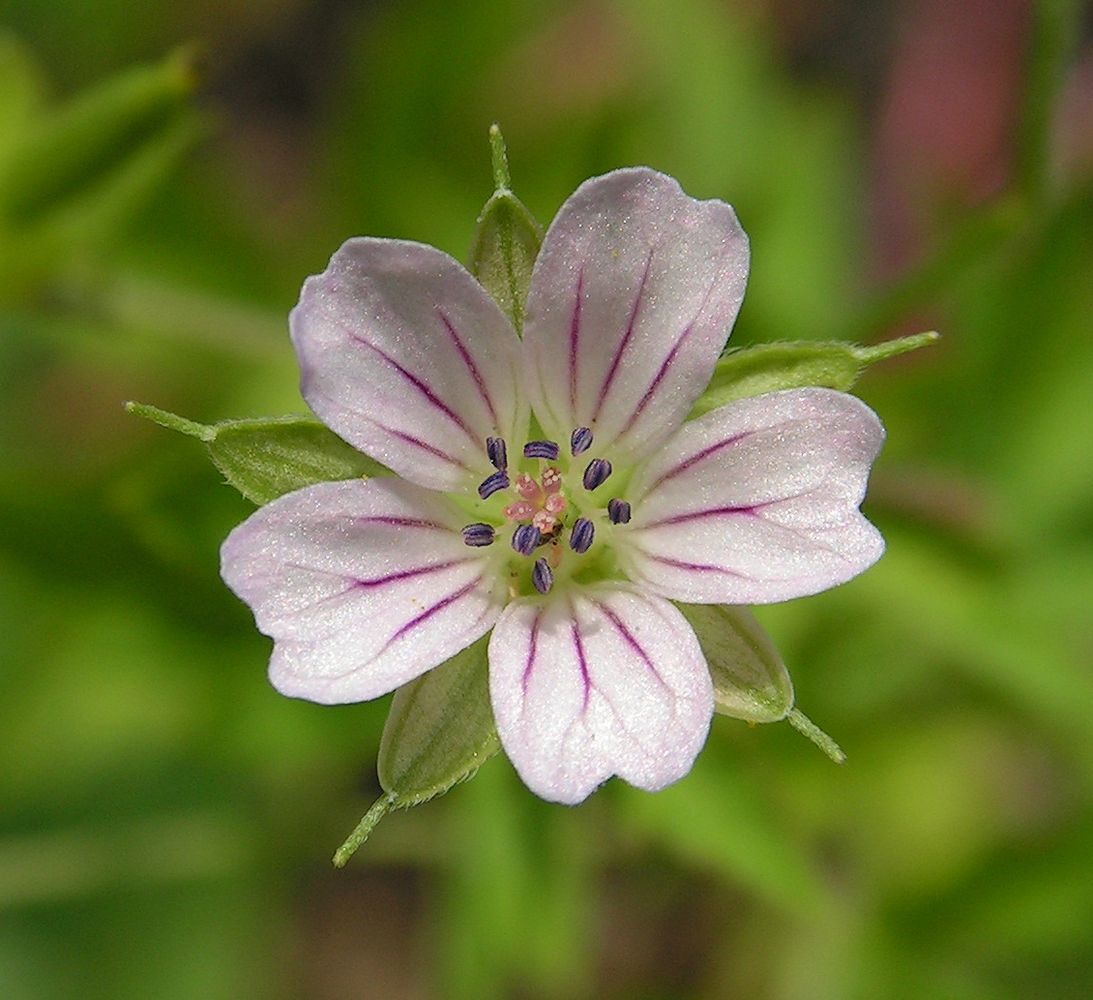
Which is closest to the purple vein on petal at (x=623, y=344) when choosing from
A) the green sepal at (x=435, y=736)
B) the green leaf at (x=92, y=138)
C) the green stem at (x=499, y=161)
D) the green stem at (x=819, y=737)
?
the green stem at (x=499, y=161)

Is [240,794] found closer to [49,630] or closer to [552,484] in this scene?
[49,630]

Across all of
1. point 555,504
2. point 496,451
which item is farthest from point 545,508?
point 496,451

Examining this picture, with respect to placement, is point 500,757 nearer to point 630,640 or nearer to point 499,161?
point 630,640

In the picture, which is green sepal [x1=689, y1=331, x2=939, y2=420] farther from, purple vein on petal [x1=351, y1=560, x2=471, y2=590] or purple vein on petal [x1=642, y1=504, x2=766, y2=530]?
purple vein on petal [x1=351, y1=560, x2=471, y2=590]

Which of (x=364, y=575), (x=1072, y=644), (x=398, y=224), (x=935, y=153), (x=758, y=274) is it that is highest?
(x=364, y=575)

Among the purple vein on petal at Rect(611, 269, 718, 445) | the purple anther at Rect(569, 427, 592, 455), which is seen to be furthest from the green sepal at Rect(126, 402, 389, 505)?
the purple vein on petal at Rect(611, 269, 718, 445)

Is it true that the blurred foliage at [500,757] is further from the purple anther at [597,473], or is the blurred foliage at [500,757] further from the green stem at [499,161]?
the green stem at [499,161]

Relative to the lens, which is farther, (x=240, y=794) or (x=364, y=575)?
(x=240, y=794)

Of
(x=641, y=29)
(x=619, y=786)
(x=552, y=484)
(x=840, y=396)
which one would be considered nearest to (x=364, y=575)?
(x=552, y=484)
